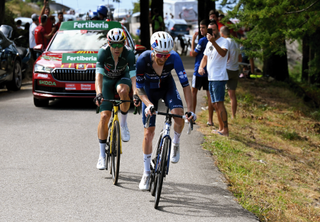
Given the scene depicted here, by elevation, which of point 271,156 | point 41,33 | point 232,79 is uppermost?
point 41,33

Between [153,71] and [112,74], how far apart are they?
124 cm

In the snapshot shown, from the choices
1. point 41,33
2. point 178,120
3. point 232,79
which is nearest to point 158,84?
point 178,120

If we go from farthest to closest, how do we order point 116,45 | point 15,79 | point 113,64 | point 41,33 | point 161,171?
point 41,33
point 15,79
point 113,64
point 116,45
point 161,171

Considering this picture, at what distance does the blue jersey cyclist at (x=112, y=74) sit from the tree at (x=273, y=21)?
3.99m

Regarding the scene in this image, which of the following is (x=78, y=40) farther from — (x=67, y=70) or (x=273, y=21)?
(x=273, y=21)

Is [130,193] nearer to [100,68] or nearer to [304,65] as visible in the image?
[100,68]

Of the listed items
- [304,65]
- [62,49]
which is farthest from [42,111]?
[304,65]

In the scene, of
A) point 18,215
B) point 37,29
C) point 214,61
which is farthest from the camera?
point 37,29

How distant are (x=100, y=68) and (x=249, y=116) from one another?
6.62m

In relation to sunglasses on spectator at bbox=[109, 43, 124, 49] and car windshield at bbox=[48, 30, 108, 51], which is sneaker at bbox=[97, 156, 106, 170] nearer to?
sunglasses on spectator at bbox=[109, 43, 124, 49]

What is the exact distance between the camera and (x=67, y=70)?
11.0 meters

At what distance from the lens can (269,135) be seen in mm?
10812

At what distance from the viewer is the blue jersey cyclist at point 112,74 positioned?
251 inches

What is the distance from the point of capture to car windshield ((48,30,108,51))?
38.9ft
